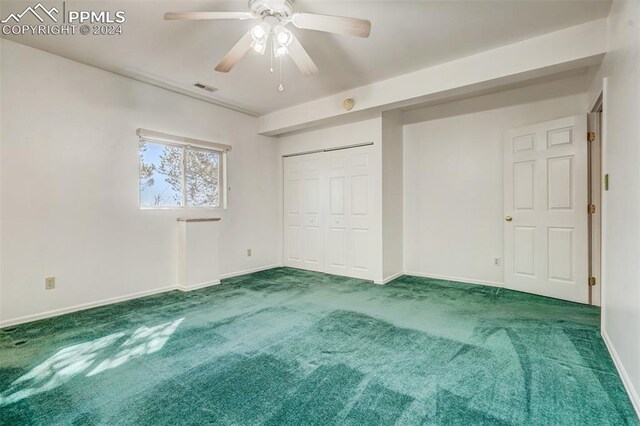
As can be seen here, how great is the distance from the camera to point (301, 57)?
248 cm

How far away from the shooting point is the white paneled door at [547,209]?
3.29m

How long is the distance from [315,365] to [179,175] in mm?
3247

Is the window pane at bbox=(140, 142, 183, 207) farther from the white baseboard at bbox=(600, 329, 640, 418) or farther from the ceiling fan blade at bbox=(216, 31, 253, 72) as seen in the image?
the white baseboard at bbox=(600, 329, 640, 418)

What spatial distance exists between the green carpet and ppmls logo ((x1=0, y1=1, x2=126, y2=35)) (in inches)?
104

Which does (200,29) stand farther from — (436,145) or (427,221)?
(427,221)

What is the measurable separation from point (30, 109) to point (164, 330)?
2497 millimetres

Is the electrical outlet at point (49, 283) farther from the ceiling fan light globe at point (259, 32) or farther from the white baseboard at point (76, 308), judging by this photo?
the ceiling fan light globe at point (259, 32)

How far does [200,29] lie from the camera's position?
259 cm

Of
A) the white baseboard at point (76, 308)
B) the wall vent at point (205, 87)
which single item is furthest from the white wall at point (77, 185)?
the wall vent at point (205, 87)

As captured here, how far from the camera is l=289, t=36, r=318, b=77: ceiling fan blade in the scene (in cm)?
236

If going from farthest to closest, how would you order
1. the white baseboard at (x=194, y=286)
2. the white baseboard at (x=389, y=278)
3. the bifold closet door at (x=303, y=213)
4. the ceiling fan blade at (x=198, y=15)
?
the bifold closet door at (x=303, y=213) → the white baseboard at (x=389, y=278) → the white baseboard at (x=194, y=286) → the ceiling fan blade at (x=198, y=15)

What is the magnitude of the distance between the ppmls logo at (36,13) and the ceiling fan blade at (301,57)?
194cm

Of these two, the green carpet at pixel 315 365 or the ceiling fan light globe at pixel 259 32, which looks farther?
the ceiling fan light globe at pixel 259 32

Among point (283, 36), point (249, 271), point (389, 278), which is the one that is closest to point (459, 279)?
point (389, 278)
